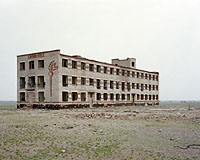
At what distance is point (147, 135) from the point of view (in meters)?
11.2

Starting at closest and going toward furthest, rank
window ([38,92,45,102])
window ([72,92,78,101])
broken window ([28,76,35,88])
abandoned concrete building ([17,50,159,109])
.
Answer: abandoned concrete building ([17,50,159,109]) → window ([38,92,45,102]) → window ([72,92,78,101]) → broken window ([28,76,35,88])

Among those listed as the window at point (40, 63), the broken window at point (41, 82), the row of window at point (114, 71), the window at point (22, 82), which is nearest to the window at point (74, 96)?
the row of window at point (114, 71)

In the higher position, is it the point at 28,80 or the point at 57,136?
the point at 28,80

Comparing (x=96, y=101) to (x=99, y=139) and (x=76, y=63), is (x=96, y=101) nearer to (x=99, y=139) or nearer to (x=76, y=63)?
(x=76, y=63)

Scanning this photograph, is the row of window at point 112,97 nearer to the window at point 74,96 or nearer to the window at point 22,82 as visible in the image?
the window at point 74,96

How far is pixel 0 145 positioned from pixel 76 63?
35135mm

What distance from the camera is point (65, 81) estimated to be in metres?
Answer: 41.9

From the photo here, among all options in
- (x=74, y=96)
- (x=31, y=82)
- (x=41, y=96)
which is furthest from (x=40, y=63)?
(x=74, y=96)

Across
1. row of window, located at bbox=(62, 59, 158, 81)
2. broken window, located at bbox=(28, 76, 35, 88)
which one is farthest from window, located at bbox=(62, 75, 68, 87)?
broken window, located at bbox=(28, 76, 35, 88)

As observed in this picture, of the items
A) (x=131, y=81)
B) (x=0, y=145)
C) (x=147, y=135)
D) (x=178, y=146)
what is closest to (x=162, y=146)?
(x=178, y=146)

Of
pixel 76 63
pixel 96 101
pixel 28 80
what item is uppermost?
pixel 76 63

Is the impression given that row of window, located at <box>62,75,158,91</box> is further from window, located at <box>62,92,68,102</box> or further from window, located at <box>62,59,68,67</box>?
window, located at <box>62,59,68,67</box>

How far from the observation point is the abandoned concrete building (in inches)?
1576

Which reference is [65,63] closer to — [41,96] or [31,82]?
[41,96]
